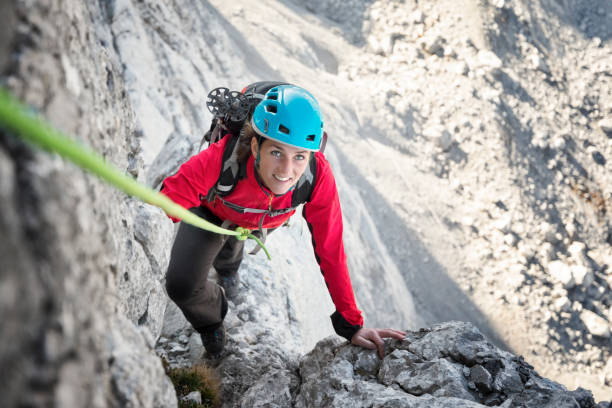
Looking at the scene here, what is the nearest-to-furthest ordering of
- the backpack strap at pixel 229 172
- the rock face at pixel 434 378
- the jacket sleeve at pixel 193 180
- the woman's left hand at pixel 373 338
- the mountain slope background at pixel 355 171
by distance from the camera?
1. the mountain slope background at pixel 355 171
2. the rock face at pixel 434 378
3. the jacket sleeve at pixel 193 180
4. the backpack strap at pixel 229 172
5. the woman's left hand at pixel 373 338

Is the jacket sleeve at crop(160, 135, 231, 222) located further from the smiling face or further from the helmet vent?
the helmet vent

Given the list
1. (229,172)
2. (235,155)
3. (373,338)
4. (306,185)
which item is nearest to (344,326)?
(373,338)

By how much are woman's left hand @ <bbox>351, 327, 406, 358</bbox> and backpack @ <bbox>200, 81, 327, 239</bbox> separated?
65.9 inches

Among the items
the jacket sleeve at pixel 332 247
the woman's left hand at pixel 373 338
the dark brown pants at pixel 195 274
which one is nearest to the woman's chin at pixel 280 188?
the jacket sleeve at pixel 332 247

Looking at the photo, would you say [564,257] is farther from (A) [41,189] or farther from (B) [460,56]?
(A) [41,189]

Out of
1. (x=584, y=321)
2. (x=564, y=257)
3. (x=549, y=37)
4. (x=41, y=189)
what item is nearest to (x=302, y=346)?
(x=41, y=189)

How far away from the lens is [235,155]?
4473mm

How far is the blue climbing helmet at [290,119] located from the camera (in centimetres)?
423

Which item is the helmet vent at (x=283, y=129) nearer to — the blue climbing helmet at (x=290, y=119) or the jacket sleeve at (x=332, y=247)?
the blue climbing helmet at (x=290, y=119)

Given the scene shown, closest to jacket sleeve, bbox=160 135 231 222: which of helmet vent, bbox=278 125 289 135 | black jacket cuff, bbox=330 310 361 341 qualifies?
helmet vent, bbox=278 125 289 135

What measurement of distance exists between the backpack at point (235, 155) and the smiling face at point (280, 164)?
0.21 meters

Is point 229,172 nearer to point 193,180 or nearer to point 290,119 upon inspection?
point 193,180

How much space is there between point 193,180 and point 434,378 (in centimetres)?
319

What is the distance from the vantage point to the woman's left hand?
4703mm
